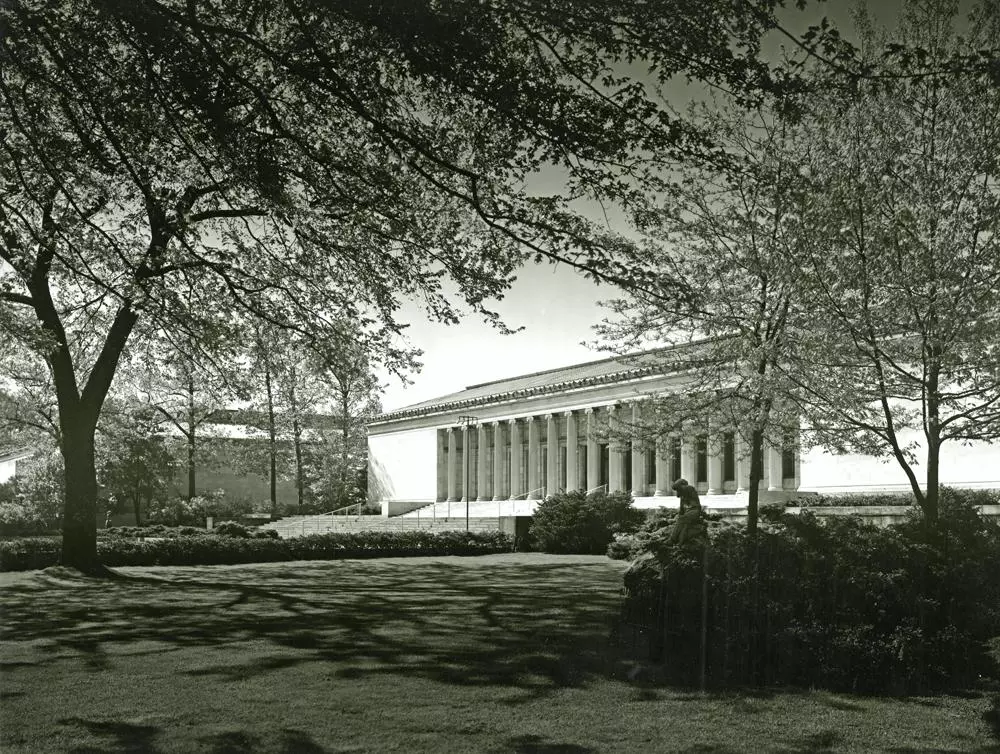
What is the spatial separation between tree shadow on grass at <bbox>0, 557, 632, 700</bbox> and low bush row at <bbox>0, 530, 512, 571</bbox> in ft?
14.0

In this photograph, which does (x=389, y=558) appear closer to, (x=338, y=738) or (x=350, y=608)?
(x=350, y=608)

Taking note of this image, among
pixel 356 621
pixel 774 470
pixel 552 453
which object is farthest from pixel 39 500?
pixel 356 621

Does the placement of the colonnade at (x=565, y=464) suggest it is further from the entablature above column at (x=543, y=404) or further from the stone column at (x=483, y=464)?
the entablature above column at (x=543, y=404)

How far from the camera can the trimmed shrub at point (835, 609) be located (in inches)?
390

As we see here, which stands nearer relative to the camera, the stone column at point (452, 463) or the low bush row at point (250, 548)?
the low bush row at point (250, 548)

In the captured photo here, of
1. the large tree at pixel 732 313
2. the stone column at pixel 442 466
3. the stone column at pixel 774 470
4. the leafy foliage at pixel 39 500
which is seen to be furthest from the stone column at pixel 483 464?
the large tree at pixel 732 313

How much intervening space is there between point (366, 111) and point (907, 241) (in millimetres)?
8388

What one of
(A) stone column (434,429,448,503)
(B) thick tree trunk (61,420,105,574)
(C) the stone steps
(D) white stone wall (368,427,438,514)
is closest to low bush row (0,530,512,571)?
(B) thick tree trunk (61,420,105,574)

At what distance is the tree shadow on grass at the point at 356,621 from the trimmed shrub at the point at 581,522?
9.61 metres

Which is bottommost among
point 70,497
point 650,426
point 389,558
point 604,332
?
point 389,558

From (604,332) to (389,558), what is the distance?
11.6 metres

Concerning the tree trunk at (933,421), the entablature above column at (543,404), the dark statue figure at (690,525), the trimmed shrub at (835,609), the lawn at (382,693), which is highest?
the entablature above column at (543,404)

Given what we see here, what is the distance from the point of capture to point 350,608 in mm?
15367

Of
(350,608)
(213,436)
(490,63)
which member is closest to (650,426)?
(350,608)
